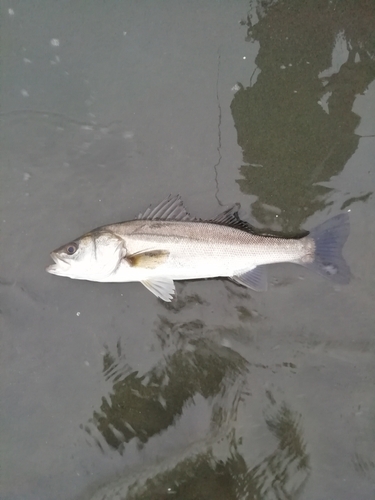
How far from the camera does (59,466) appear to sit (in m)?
3.15

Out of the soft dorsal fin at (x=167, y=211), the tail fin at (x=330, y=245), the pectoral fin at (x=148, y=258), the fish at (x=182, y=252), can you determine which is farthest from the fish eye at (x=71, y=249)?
the tail fin at (x=330, y=245)

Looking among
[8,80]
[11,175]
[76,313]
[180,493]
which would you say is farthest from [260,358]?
[8,80]

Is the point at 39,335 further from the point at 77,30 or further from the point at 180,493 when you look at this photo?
the point at 77,30

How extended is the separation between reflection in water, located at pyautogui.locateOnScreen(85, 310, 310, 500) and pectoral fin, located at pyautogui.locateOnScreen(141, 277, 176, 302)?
0.32 m

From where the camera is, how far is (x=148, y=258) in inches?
114

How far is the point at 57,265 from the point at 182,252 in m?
1.08

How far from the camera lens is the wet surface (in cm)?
313

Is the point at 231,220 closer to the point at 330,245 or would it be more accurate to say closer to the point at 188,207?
the point at 188,207

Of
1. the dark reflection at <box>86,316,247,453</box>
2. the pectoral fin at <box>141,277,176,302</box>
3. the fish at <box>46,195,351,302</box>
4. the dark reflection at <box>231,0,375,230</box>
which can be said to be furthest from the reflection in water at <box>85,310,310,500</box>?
the dark reflection at <box>231,0,375,230</box>

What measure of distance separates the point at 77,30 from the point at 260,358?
3.51 metres

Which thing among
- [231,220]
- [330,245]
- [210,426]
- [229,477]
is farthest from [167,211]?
[229,477]

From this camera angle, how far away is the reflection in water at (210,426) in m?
3.08

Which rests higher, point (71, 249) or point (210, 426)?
point (71, 249)

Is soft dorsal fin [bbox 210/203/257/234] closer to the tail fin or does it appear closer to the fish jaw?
the tail fin
